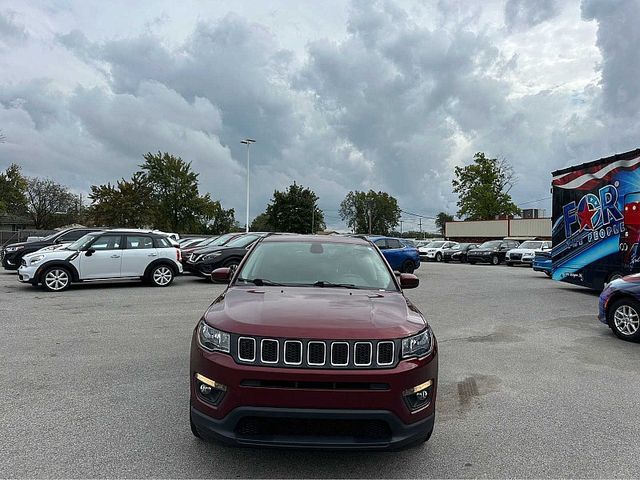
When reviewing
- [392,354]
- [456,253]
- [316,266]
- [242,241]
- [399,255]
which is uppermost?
[242,241]

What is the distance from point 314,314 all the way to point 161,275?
11.3 metres

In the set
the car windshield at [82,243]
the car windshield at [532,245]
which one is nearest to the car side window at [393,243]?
the car windshield at [532,245]

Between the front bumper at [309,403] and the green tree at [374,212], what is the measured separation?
387 ft

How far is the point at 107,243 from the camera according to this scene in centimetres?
1305

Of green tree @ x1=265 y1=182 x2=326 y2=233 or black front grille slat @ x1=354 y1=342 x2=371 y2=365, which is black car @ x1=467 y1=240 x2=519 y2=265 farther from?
green tree @ x1=265 y1=182 x2=326 y2=233

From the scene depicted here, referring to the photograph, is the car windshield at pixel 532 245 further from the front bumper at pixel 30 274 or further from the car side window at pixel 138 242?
the front bumper at pixel 30 274

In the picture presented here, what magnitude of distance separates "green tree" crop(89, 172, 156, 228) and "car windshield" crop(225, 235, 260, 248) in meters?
34.4

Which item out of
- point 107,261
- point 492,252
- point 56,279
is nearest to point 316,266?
point 107,261

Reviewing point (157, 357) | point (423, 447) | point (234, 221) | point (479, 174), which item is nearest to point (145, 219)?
point (479, 174)

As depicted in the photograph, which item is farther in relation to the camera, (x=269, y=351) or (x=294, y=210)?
(x=294, y=210)

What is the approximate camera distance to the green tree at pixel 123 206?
46.5m

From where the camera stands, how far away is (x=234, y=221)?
108500mm

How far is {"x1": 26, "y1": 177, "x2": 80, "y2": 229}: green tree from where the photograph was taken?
69500 millimetres

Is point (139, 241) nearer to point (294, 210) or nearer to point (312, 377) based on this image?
point (312, 377)
